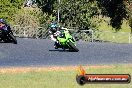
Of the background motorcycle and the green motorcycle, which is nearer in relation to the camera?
the green motorcycle

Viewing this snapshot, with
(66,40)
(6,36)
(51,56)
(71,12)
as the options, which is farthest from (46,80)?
(71,12)

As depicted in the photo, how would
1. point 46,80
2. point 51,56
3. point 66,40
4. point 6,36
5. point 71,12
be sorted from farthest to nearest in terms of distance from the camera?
point 71,12, point 6,36, point 66,40, point 51,56, point 46,80

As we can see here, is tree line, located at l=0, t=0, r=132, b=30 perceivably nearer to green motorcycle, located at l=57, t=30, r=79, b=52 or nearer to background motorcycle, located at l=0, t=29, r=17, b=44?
background motorcycle, located at l=0, t=29, r=17, b=44

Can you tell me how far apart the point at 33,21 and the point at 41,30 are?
10947 mm

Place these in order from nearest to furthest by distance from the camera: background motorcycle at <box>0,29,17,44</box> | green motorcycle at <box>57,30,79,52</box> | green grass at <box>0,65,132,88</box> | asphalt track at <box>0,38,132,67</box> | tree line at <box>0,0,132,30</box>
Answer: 1. green grass at <box>0,65,132,88</box>
2. asphalt track at <box>0,38,132,67</box>
3. green motorcycle at <box>57,30,79,52</box>
4. background motorcycle at <box>0,29,17,44</box>
5. tree line at <box>0,0,132,30</box>

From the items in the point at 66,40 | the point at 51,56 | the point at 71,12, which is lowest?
the point at 51,56

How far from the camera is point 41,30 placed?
132 feet

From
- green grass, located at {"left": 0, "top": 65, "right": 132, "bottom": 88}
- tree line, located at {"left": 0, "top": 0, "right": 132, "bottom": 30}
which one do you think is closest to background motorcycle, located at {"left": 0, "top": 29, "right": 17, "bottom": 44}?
green grass, located at {"left": 0, "top": 65, "right": 132, "bottom": 88}

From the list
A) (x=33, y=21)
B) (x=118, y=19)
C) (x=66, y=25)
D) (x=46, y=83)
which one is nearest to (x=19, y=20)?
(x=33, y=21)

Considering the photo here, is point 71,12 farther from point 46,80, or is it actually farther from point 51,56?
point 46,80

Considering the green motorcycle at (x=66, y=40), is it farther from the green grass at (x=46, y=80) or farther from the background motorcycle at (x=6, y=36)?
the green grass at (x=46, y=80)

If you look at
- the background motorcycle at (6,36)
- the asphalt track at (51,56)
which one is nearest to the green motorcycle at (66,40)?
the asphalt track at (51,56)

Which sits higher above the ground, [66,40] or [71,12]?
[71,12]

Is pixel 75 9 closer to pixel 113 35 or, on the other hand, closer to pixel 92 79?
pixel 113 35
